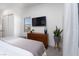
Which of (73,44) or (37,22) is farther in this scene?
(37,22)

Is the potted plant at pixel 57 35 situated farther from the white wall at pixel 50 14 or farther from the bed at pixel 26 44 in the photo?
the bed at pixel 26 44

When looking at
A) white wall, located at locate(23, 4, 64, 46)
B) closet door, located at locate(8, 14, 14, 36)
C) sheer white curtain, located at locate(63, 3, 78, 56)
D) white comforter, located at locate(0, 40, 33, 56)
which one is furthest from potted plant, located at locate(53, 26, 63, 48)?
closet door, located at locate(8, 14, 14, 36)

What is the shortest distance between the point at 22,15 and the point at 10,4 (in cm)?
26

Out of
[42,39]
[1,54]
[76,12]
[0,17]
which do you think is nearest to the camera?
[76,12]

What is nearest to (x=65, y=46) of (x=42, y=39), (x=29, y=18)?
(x=42, y=39)

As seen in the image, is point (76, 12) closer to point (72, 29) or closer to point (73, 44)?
point (72, 29)

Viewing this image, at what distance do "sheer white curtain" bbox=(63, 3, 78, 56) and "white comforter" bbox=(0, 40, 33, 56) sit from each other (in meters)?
0.49

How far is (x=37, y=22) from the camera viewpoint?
Result: 149cm

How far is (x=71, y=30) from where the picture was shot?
1149 millimetres

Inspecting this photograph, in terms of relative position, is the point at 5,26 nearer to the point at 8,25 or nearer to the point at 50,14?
the point at 8,25

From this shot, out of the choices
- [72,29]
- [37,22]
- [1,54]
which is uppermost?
[37,22]

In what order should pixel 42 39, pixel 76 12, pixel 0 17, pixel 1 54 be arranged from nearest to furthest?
pixel 76 12 < pixel 1 54 < pixel 0 17 < pixel 42 39

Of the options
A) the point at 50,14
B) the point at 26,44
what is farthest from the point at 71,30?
the point at 26,44

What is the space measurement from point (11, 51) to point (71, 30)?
810 millimetres
